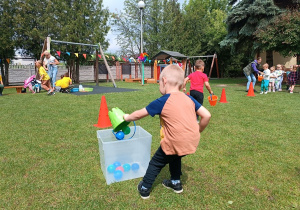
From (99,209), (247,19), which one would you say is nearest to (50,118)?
(99,209)

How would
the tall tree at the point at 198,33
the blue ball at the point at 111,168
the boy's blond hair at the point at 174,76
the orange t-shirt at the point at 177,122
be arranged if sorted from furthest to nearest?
the tall tree at the point at 198,33 → the blue ball at the point at 111,168 → the boy's blond hair at the point at 174,76 → the orange t-shirt at the point at 177,122

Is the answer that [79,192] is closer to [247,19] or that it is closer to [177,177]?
[177,177]

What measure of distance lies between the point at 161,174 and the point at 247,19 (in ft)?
56.8

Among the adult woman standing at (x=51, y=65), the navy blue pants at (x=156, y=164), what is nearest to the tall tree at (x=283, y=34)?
the adult woman standing at (x=51, y=65)

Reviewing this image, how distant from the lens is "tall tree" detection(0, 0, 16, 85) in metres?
16.8

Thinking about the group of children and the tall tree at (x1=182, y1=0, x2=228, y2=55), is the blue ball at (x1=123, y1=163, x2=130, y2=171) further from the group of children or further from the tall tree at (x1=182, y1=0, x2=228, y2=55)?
the tall tree at (x1=182, y1=0, x2=228, y2=55)

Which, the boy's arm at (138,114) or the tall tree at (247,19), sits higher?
the tall tree at (247,19)

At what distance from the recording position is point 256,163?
3225mm

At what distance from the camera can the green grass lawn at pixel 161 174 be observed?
234 cm

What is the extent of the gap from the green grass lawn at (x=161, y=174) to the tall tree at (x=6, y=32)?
14.6 meters

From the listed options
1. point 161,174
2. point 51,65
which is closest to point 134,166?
point 161,174

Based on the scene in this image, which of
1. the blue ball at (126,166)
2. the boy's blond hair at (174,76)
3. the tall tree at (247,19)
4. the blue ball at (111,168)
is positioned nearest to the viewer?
the boy's blond hair at (174,76)

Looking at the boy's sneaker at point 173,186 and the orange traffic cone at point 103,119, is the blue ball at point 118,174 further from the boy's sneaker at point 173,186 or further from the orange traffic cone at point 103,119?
the orange traffic cone at point 103,119

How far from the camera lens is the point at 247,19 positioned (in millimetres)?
16922
